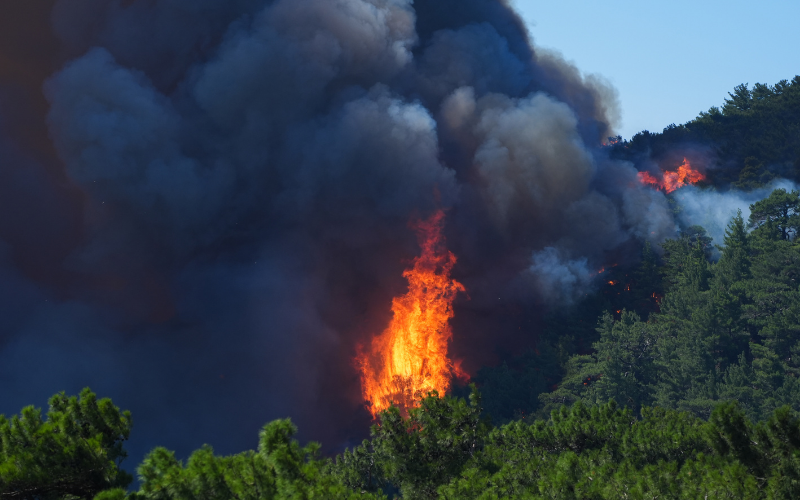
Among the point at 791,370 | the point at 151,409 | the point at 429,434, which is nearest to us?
the point at 429,434

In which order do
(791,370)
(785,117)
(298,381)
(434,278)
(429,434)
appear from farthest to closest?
(785,117), (434,278), (298,381), (791,370), (429,434)

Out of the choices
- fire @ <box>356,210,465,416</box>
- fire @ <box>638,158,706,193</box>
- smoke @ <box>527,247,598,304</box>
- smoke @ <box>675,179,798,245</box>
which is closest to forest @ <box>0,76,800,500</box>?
smoke @ <box>527,247,598,304</box>

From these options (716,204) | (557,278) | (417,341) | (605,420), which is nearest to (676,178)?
(716,204)

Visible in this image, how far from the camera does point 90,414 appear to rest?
15.1 m

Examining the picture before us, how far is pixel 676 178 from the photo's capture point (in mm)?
83625

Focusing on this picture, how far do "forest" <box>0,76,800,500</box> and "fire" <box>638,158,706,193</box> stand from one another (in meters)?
2.85

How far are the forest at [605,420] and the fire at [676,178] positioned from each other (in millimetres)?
2853

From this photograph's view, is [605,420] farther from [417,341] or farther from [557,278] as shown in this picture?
[557,278]

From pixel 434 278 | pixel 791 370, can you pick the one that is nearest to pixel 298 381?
pixel 434 278

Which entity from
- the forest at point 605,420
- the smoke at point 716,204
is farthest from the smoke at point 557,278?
the smoke at point 716,204

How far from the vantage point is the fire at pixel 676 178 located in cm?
8238

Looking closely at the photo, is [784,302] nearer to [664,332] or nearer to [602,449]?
[664,332]

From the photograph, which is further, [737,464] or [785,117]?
[785,117]

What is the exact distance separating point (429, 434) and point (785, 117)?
75703mm
